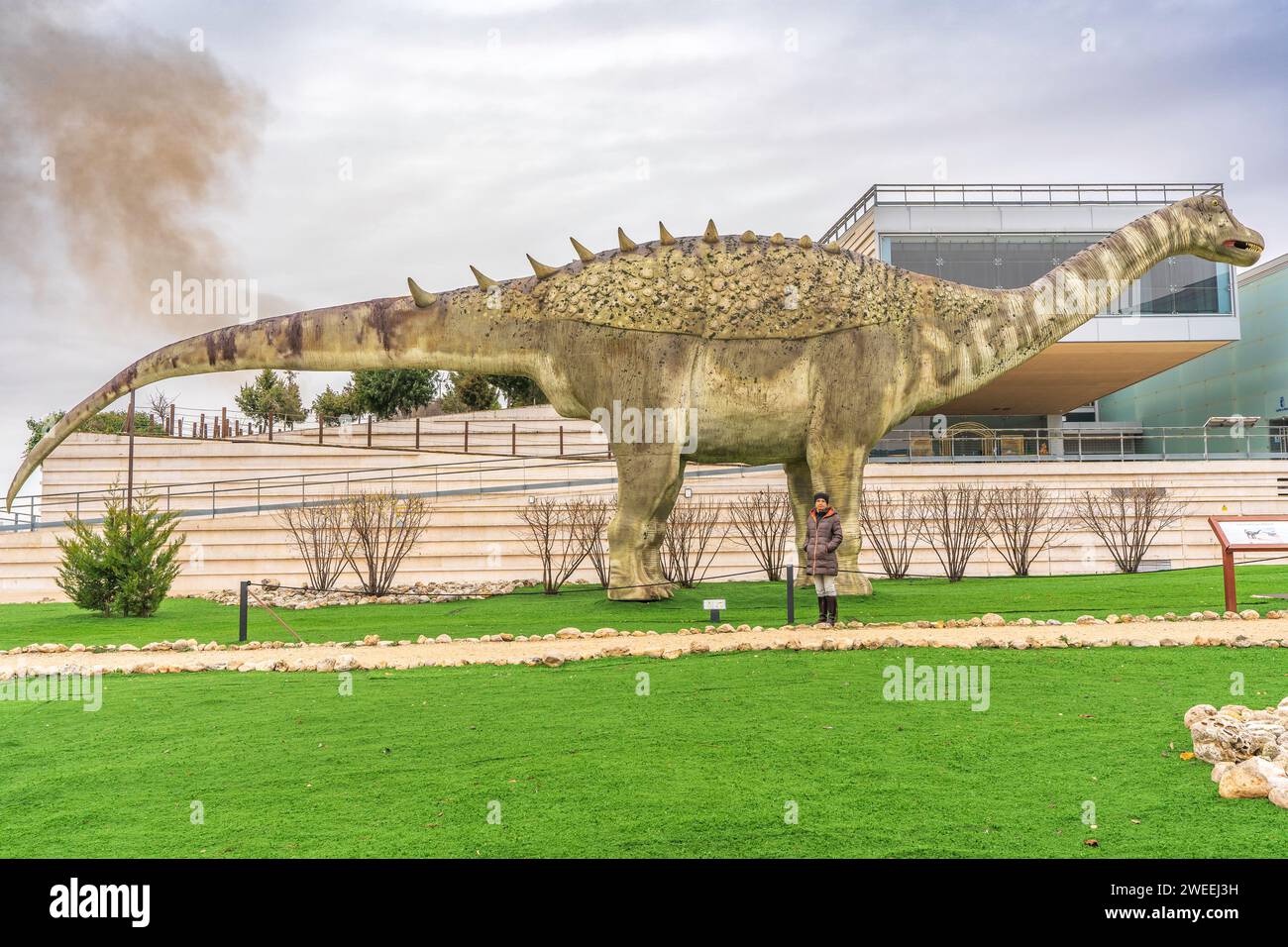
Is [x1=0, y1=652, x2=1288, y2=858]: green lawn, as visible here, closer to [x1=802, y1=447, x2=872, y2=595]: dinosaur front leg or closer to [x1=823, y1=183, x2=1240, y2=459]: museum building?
[x1=802, y1=447, x2=872, y2=595]: dinosaur front leg

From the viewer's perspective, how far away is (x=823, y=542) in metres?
9.89

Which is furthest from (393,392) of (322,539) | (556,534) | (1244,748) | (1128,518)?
(1244,748)

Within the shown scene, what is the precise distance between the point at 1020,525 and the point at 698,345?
35.0 ft

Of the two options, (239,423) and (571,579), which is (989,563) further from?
(239,423)

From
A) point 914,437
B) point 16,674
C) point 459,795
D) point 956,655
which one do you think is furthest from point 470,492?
point 459,795

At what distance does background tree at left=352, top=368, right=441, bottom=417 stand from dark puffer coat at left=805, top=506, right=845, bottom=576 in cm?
3411

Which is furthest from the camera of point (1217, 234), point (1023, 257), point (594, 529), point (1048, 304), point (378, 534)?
point (1023, 257)

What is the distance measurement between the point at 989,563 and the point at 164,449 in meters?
22.3

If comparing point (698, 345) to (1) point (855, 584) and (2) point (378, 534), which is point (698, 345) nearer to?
(1) point (855, 584)

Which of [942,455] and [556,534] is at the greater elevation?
[942,455]

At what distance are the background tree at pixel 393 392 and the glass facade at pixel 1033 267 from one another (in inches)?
832

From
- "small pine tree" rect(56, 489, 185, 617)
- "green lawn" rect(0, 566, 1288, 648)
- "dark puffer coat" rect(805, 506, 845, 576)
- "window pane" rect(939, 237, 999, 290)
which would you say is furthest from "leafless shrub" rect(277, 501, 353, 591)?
"window pane" rect(939, 237, 999, 290)

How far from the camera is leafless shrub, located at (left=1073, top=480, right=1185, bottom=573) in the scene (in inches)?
725

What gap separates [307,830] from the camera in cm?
412
